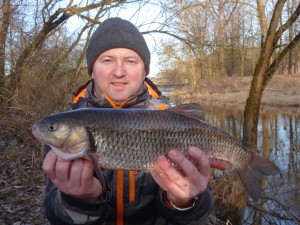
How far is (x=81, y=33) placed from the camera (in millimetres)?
9883

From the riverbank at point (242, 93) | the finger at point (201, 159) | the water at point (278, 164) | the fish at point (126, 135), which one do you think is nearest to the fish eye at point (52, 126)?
the fish at point (126, 135)

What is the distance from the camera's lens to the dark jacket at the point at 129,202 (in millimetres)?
1997

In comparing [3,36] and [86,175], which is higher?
[3,36]

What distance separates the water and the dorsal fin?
3928 mm

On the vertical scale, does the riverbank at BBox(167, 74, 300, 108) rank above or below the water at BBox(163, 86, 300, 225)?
above

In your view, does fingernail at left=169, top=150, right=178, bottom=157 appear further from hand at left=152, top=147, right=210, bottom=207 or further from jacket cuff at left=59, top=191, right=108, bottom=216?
jacket cuff at left=59, top=191, right=108, bottom=216

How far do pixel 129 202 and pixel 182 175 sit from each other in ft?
2.00

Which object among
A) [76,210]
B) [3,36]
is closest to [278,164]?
[76,210]

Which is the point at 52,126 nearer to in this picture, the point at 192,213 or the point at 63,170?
the point at 63,170

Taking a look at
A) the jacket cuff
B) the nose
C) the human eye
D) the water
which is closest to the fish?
the jacket cuff

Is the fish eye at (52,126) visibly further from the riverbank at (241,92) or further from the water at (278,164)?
the riverbank at (241,92)

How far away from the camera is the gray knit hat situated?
2.58m

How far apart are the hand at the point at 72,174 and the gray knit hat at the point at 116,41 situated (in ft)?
Answer: 3.79

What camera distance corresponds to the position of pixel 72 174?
1848mm
